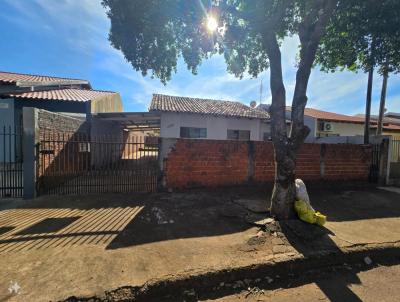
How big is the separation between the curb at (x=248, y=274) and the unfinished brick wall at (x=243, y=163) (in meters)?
3.96

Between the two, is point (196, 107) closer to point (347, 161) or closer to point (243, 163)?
point (243, 163)

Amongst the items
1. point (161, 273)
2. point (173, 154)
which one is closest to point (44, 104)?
point (173, 154)

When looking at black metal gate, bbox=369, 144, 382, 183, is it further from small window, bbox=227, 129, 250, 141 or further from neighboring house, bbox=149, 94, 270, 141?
small window, bbox=227, 129, 250, 141

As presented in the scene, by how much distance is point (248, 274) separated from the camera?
10.5 feet

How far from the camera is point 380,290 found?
3035 millimetres

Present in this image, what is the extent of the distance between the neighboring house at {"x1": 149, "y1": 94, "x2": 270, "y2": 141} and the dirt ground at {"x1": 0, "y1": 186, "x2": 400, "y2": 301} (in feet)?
23.7

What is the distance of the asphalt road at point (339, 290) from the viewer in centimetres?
285

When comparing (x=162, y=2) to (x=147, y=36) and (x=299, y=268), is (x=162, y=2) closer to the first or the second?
(x=147, y=36)

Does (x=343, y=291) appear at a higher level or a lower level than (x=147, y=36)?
lower

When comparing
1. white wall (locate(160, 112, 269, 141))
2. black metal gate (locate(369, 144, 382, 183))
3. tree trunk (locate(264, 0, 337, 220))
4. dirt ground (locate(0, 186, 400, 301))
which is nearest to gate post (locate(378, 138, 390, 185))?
black metal gate (locate(369, 144, 382, 183))

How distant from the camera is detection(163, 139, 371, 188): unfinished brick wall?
7027mm

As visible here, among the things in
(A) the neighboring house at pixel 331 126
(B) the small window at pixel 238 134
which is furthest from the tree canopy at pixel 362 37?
(A) the neighboring house at pixel 331 126

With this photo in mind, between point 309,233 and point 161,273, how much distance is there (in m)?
2.75

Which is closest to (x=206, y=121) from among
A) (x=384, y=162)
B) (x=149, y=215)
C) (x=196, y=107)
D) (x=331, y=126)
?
(x=196, y=107)
